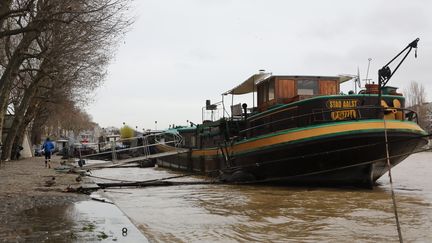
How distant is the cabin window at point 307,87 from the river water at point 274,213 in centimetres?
391

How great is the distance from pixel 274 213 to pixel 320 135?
192 inches

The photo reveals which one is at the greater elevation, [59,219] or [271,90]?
[271,90]

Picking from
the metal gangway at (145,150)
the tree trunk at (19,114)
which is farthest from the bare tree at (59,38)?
the metal gangway at (145,150)

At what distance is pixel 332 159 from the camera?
1539cm

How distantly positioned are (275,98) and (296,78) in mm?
1122

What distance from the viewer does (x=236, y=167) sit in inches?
736

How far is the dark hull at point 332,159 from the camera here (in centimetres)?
1493

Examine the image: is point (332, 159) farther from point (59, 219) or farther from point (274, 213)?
point (59, 219)

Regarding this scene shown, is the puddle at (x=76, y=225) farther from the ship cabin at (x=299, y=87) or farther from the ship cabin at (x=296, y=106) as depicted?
the ship cabin at (x=299, y=87)

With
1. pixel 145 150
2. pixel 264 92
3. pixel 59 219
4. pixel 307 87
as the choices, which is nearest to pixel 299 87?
pixel 307 87

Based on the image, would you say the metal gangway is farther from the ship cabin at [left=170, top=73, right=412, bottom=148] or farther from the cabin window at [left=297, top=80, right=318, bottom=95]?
the cabin window at [left=297, top=80, right=318, bottom=95]

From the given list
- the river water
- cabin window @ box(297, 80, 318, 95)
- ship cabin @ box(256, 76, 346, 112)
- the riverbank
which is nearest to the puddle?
the riverbank

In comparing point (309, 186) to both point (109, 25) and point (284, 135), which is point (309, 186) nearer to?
point (284, 135)

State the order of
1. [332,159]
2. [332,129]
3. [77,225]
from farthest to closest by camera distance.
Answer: [332,159] → [332,129] → [77,225]
